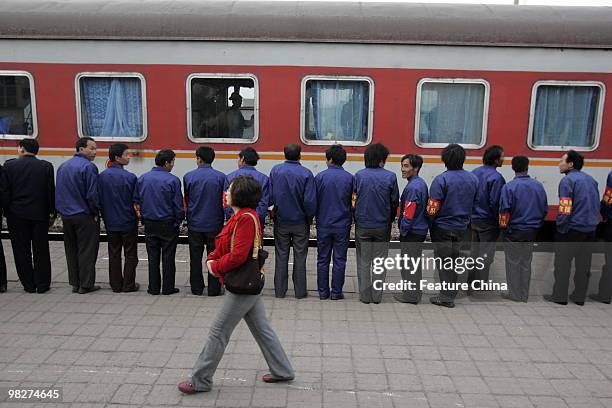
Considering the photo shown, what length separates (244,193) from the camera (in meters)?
3.41

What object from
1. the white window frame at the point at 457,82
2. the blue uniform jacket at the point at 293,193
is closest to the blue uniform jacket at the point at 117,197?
the blue uniform jacket at the point at 293,193

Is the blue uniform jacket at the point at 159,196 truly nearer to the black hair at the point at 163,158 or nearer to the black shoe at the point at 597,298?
the black hair at the point at 163,158

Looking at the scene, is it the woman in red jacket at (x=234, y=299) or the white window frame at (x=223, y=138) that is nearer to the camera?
the woman in red jacket at (x=234, y=299)

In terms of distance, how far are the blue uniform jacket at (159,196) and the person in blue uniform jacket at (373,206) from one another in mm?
1932

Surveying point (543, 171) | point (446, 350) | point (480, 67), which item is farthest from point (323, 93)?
point (446, 350)

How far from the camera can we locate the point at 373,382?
3859 mm

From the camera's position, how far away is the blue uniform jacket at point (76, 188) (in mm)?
5367

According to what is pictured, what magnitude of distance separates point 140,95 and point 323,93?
256 cm

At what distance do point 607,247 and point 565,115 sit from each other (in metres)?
2.21

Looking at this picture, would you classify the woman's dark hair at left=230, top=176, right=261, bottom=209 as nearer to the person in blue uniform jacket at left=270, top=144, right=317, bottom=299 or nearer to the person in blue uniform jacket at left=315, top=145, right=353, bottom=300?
the person in blue uniform jacket at left=270, top=144, right=317, bottom=299

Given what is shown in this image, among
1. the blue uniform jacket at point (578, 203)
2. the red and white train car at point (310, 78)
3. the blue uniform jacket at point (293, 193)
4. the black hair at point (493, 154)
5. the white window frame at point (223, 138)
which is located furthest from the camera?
the white window frame at point (223, 138)

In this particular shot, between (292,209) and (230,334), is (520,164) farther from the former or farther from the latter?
(230,334)

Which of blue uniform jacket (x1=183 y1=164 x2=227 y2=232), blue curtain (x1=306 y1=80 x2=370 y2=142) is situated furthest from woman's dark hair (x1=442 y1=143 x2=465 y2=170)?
blue uniform jacket (x1=183 y1=164 x2=227 y2=232)

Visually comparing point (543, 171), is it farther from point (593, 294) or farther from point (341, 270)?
point (341, 270)
